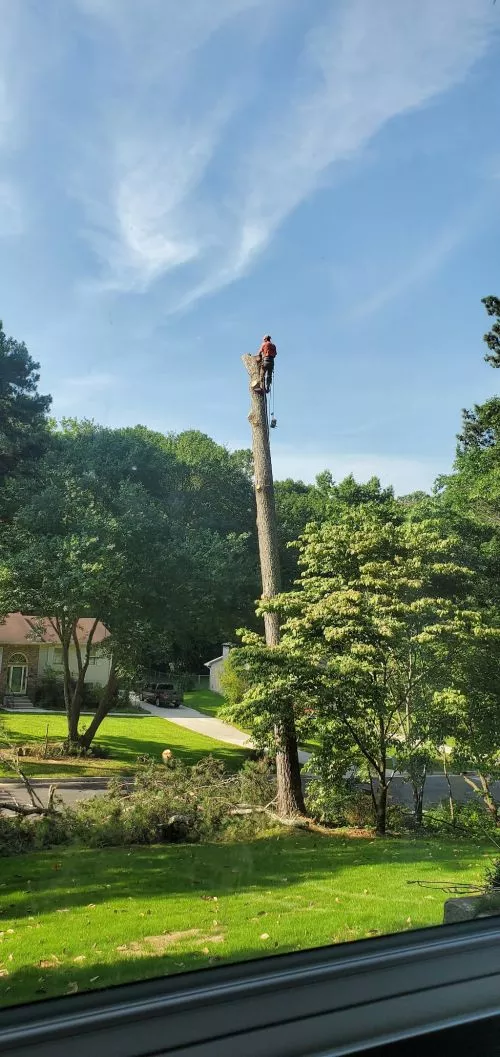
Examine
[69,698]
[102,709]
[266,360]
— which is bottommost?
[102,709]

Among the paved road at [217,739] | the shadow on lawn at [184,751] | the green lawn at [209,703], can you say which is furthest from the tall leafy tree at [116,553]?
the shadow on lawn at [184,751]

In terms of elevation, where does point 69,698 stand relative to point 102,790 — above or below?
above

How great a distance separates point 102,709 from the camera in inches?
226

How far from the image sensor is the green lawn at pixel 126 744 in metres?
3.94

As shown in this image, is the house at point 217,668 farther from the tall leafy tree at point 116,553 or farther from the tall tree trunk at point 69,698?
the tall tree trunk at point 69,698

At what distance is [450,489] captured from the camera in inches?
69.3

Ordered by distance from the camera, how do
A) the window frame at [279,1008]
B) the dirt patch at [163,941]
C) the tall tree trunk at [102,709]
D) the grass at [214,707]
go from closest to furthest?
the window frame at [279,1008] < the dirt patch at [163,941] < the grass at [214,707] < the tall tree trunk at [102,709]

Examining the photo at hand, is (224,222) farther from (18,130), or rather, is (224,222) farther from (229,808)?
(229,808)

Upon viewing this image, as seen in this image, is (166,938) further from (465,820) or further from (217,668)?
(217,668)

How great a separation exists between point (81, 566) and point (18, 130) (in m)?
3.70

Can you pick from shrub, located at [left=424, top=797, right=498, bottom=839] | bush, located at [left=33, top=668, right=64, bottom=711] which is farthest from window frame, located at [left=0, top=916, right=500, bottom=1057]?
→ bush, located at [left=33, top=668, right=64, bottom=711]

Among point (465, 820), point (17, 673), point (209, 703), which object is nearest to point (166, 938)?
point (465, 820)

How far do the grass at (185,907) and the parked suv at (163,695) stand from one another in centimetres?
159

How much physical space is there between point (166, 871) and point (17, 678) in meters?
4.45
